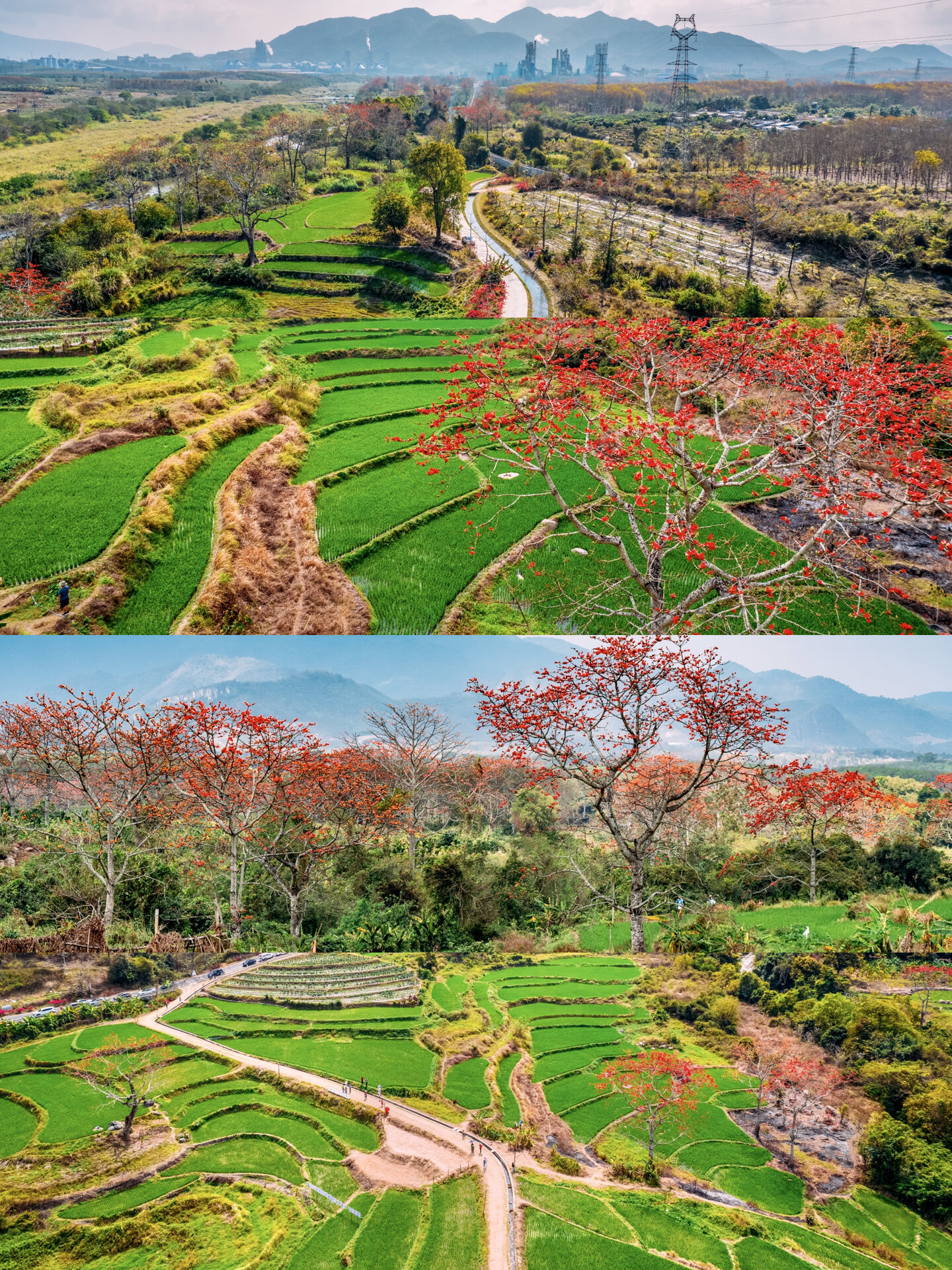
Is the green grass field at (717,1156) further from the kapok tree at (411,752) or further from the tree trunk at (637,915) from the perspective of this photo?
the kapok tree at (411,752)

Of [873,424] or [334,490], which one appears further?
[334,490]

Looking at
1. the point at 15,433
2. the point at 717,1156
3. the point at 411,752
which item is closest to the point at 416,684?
the point at 411,752

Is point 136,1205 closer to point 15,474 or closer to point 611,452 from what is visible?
point 611,452

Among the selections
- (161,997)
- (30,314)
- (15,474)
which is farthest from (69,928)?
(30,314)

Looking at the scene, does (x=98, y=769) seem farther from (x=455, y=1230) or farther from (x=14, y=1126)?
(x=455, y=1230)

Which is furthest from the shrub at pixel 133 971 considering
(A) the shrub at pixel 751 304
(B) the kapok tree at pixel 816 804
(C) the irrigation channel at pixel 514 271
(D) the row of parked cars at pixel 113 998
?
(A) the shrub at pixel 751 304
